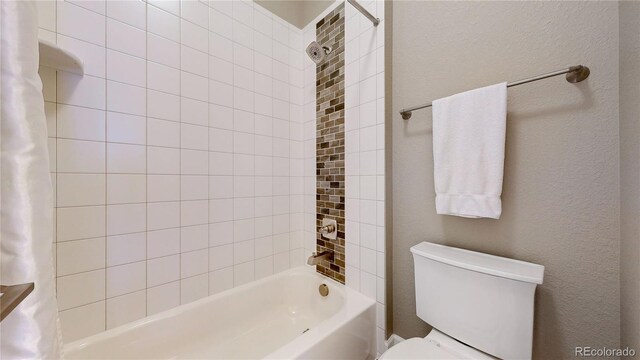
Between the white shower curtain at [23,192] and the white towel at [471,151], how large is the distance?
1.26m

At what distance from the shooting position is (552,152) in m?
0.87

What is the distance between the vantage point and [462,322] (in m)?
0.94

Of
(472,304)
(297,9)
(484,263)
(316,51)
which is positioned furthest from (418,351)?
(297,9)

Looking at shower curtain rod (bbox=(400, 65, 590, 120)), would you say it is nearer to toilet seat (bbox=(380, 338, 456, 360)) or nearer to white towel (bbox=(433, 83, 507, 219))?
white towel (bbox=(433, 83, 507, 219))

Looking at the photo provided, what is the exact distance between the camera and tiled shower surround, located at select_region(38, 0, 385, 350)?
1.02 m

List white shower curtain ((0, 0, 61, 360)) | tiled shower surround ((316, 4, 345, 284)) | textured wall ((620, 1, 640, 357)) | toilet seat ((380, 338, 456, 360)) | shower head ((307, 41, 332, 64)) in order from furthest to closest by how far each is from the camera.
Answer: tiled shower surround ((316, 4, 345, 284)) < shower head ((307, 41, 332, 64)) < toilet seat ((380, 338, 456, 360)) < textured wall ((620, 1, 640, 357)) < white shower curtain ((0, 0, 61, 360))

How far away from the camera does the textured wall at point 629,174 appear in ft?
2.11

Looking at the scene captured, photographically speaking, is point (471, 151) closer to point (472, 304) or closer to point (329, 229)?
point (472, 304)

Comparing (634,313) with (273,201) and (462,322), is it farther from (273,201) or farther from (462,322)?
(273,201)

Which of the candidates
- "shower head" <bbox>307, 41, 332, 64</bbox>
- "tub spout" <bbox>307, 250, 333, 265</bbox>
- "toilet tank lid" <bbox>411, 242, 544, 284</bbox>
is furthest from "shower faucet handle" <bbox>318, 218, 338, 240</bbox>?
"shower head" <bbox>307, 41, 332, 64</bbox>

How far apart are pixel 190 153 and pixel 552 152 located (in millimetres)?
1665

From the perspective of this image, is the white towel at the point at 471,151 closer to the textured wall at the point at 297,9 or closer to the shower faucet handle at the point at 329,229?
the shower faucet handle at the point at 329,229

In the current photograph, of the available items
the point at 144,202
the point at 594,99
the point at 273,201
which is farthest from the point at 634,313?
the point at 144,202

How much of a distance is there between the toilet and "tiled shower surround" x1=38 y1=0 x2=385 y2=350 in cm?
31
